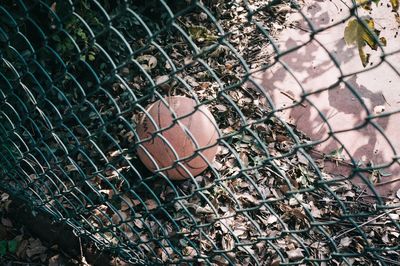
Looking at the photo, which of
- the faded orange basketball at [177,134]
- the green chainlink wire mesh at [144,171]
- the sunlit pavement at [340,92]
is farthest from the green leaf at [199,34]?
the faded orange basketball at [177,134]

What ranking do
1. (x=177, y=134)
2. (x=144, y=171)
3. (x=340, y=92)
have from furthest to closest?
(x=340, y=92) < (x=144, y=171) < (x=177, y=134)

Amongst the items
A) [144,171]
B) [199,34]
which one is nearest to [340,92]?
[199,34]

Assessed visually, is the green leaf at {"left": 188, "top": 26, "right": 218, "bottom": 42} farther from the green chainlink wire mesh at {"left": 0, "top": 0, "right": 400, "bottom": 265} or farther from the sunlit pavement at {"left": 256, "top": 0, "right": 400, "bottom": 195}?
the sunlit pavement at {"left": 256, "top": 0, "right": 400, "bottom": 195}

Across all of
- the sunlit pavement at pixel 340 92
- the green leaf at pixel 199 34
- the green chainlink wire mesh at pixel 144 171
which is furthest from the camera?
the green leaf at pixel 199 34

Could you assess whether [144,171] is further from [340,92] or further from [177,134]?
[340,92]

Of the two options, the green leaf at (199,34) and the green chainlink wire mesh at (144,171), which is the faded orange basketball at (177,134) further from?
the green leaf at (199,34)

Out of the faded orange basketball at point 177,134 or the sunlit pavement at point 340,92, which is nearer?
the faded orange basketball at point 177,134

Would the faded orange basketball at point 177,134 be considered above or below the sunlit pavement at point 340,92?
below

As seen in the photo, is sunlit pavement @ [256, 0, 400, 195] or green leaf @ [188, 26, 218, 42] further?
green leaf @ [188, 26, 218, 42]

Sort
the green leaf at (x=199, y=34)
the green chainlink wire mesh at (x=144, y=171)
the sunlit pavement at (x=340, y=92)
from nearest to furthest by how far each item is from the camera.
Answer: the green chainlink wire mesh at (x=144, y=171) → the sunlit pavement at (x=340, y=92) → the green leaf at (x=199, y=34)

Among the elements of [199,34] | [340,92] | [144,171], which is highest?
[340,92]

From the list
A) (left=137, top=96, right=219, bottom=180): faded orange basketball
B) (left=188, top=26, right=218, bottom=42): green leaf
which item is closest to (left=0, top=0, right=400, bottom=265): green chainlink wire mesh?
(left=188, top=26, right=218, bottom=42): green leaf

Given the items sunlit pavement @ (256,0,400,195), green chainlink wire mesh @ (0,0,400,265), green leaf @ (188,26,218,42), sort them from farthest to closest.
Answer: green leaf @ (188,26,218,42), sunlit pavement @ (256,0,400,195), green chainlink wire mesh @ (0,0,400,265)

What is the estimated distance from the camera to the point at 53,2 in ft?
7.97
